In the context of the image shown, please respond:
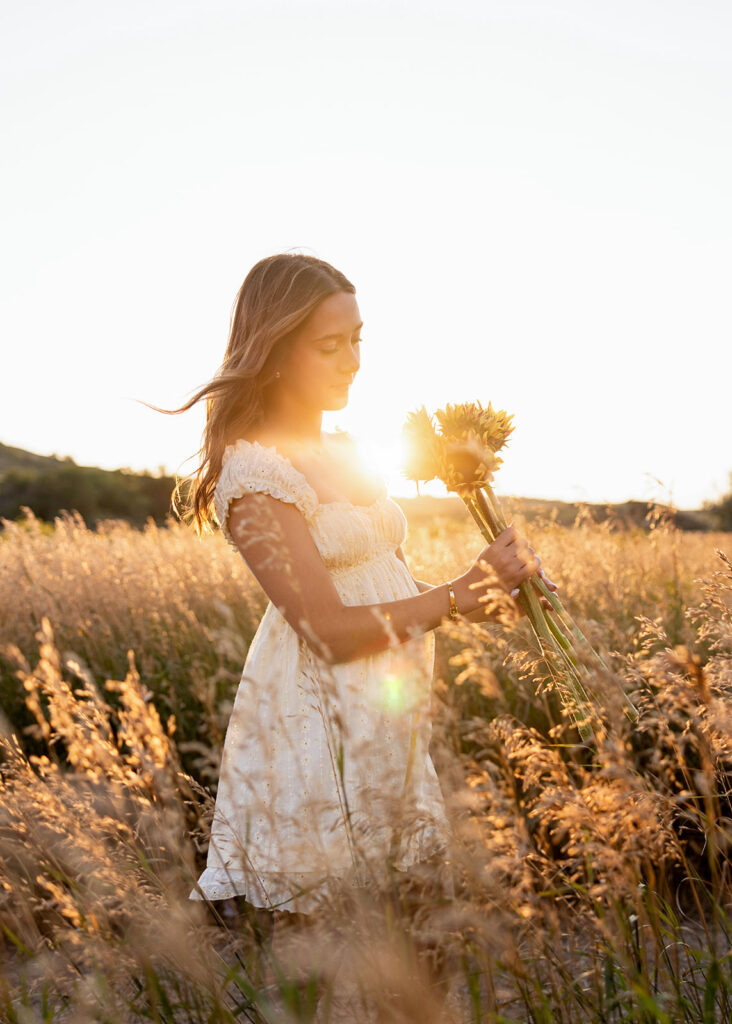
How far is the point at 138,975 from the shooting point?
4.47 ft

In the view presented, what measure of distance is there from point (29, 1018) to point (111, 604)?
4.47 meters

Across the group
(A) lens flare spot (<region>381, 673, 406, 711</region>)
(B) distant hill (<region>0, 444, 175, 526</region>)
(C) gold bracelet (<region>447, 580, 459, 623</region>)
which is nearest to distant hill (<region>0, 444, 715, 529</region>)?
(B) distant hill (<region>0, 444, 175, 526</region>)

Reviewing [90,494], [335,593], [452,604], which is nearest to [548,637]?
[452,604]

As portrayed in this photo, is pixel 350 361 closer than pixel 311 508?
No

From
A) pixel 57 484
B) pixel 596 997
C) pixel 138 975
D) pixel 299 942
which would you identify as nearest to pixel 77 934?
pixel 138 975

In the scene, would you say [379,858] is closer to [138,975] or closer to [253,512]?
[138,975]

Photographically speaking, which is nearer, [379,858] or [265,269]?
[379,858]

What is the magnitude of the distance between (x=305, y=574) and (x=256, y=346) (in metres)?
0.77

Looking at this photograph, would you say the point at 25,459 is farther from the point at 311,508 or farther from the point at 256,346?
the point at 311,508

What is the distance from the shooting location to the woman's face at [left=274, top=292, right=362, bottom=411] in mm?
2289

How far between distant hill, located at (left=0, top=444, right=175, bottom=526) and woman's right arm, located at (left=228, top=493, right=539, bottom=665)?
110 ft

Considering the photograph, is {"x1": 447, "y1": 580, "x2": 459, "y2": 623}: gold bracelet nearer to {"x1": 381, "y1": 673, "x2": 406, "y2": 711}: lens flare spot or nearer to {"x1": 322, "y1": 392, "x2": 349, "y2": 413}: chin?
{"x1": 381, "y1": 673, "x2": 406, "y2": 711}: lens flare spot

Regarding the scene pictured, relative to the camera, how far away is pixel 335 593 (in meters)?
1.90

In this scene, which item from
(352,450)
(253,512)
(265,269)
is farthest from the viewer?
(352,450)
